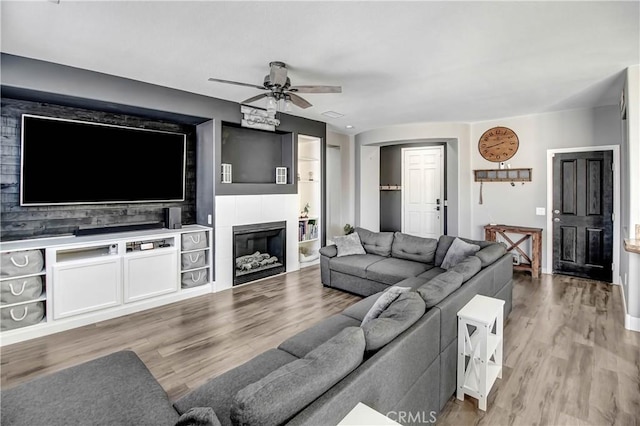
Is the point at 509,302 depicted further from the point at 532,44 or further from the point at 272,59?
the point at 272,59

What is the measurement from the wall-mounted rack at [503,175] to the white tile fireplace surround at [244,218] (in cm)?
357

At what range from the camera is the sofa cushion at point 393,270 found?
12.7 ft

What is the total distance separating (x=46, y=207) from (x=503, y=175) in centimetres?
692

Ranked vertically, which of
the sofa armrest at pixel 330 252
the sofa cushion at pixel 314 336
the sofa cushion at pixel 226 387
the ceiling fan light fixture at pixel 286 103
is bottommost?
the sofa cushion at pixel 226 387

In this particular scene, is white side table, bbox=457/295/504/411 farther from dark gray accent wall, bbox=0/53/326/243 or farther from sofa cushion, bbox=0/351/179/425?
dark gray accent wall, bbox=0/53/326/243

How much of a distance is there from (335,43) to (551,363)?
3.28 meters

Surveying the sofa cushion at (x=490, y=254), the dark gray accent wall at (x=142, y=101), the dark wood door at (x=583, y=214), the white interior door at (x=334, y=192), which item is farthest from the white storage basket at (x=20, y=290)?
the dark wood door at (x=583, y=214)

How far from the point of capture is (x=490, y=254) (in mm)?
3244

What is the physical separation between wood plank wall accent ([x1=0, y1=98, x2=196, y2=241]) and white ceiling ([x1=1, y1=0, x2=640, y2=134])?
2.61 feet

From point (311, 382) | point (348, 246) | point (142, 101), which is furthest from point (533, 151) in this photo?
point (142, 101)

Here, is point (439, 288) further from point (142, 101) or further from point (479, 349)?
point (142, 101)

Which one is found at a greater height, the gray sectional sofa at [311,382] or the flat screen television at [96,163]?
the flat screen television at [96,163]

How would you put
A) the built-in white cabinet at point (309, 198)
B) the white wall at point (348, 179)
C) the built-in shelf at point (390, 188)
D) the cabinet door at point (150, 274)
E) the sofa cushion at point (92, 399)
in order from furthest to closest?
1. the built-in shelf at point (390, 188)
2. the white wall at point (348, 179)
3. the built-in white cabinet at point (309, 198)
4. the cabinet door at point (150, 274)
5. the sofa cushion at point (92, 399)

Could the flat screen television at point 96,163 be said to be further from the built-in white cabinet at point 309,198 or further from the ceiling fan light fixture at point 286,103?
the built-in white cabinet at point 309,198
